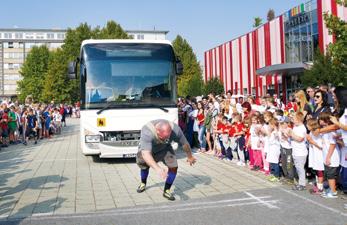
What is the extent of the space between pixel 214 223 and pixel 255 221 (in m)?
0.57

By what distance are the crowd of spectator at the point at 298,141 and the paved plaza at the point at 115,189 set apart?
0.40 meters

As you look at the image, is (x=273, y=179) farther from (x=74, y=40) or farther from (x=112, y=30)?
(x=74, y=40)

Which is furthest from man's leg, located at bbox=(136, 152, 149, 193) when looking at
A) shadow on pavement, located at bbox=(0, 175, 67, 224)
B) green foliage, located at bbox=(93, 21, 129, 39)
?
green foliage, located at bbox=(93, 21, 129, 39)

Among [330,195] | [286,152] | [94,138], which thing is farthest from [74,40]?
[330,195]

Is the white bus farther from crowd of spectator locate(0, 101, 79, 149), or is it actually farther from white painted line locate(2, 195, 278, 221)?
crowd of spectator locate(0, 101, 79, 149)

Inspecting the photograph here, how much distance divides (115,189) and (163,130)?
2206 millimetres

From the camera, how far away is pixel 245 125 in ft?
37.8

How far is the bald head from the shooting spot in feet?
23.9

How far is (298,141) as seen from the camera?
8297 mm

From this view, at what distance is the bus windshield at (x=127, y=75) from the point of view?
1198 centimetres

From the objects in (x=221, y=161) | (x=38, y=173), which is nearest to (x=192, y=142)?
(x=221, y=161)

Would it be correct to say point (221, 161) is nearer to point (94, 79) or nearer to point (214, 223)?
point (94, 79)

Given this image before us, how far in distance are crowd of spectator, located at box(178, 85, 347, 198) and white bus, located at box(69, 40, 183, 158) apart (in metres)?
1.96

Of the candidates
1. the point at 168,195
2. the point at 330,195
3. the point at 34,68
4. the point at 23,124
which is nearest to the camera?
the point at 330,195
